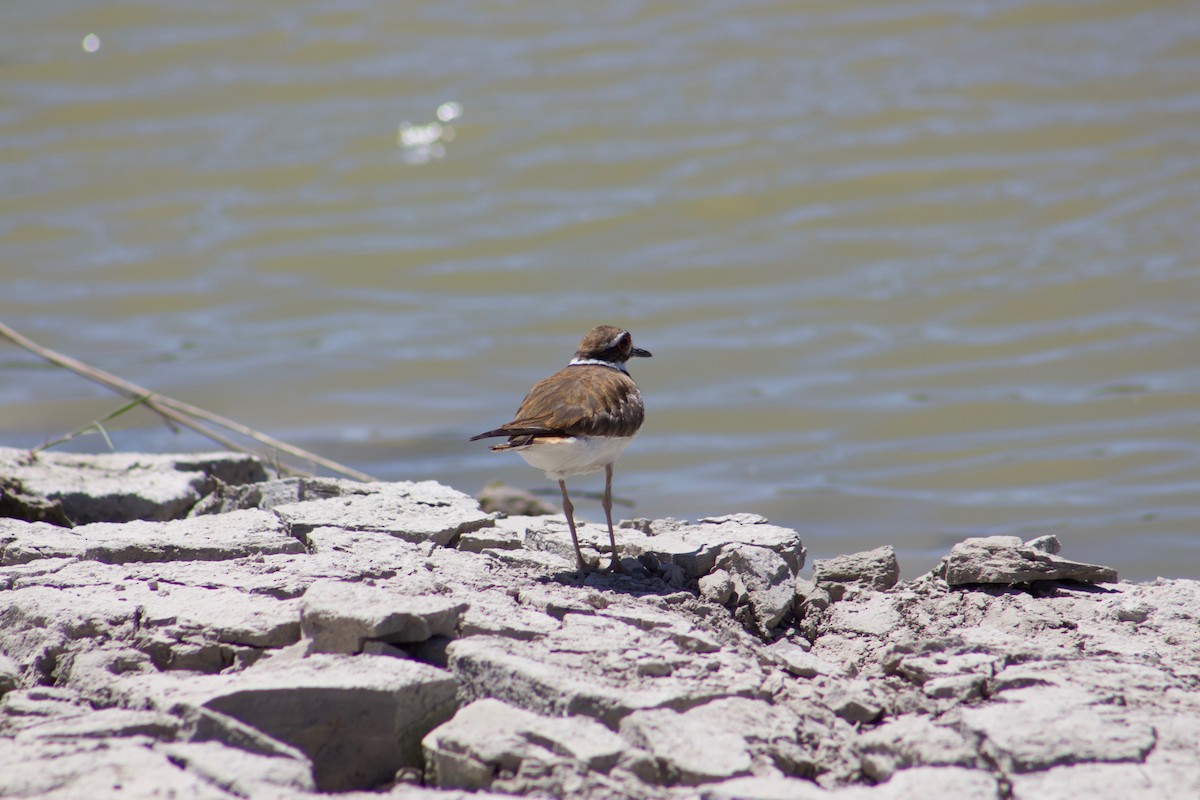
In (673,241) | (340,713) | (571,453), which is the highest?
(673,241)

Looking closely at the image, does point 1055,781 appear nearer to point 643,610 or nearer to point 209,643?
point 643,610

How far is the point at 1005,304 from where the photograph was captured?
10695 mm

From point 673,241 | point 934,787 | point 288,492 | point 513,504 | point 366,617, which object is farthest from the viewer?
point 673,241

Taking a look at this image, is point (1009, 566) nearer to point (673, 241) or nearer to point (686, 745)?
point (686, 745)

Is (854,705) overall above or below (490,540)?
below

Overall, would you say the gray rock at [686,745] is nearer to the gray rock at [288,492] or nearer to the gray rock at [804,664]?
the gray rock at [804,664]

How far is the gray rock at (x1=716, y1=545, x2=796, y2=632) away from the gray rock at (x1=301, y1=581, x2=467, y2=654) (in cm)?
107

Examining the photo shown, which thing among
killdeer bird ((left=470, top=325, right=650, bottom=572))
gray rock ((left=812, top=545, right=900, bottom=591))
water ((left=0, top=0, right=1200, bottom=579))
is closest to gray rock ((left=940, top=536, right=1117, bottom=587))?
gray rock ((left=812, top=545, right=900, bottom=591))

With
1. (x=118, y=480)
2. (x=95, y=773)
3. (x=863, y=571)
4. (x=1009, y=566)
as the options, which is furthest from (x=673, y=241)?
(x=95, y=773)

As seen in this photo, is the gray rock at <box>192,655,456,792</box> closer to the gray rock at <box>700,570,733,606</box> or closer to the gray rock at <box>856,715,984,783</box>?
the gray rock at <box>856,715,984,783</box>

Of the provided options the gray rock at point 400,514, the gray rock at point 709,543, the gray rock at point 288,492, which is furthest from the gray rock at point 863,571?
the gray rock at point 288,492

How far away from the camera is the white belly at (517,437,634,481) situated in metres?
4.34

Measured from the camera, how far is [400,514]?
4691mm

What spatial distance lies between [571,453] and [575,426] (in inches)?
4.1
